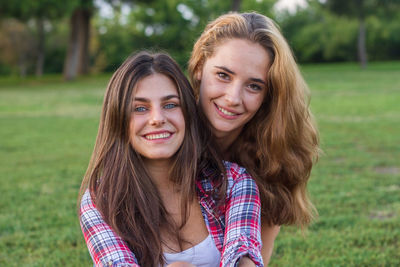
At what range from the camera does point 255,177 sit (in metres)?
2.66

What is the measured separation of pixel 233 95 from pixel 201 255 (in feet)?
2.70

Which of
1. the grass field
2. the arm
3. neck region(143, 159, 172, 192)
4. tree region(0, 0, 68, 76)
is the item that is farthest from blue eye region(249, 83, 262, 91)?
tree region(0, 0, 68, 76)

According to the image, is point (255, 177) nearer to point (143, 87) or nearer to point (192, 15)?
point (143, 87)

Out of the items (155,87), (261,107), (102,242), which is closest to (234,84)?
(261,107)

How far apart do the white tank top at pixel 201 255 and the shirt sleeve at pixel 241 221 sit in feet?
0.40

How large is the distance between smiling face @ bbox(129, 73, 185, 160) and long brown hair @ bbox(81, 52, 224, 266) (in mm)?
30

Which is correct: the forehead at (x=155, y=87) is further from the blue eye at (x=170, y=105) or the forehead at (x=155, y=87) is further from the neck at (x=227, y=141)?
the neck at (x=227, y=141)

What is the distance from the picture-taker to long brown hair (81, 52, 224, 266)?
6.95 ft

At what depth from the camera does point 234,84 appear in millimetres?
2535

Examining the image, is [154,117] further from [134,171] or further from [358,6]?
[358,6]

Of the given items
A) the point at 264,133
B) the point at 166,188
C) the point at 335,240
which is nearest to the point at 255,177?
the point at 264,133

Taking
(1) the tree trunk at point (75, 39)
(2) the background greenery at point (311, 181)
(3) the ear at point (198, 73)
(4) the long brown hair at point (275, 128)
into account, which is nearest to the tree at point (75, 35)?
(1) the tree trunk at point (75, 39)

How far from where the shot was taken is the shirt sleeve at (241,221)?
205 cm

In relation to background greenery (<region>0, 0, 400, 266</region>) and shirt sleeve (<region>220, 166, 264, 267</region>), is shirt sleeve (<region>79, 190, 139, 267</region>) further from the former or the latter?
background greenery (<region>0, 0, 400, 266</region>)
